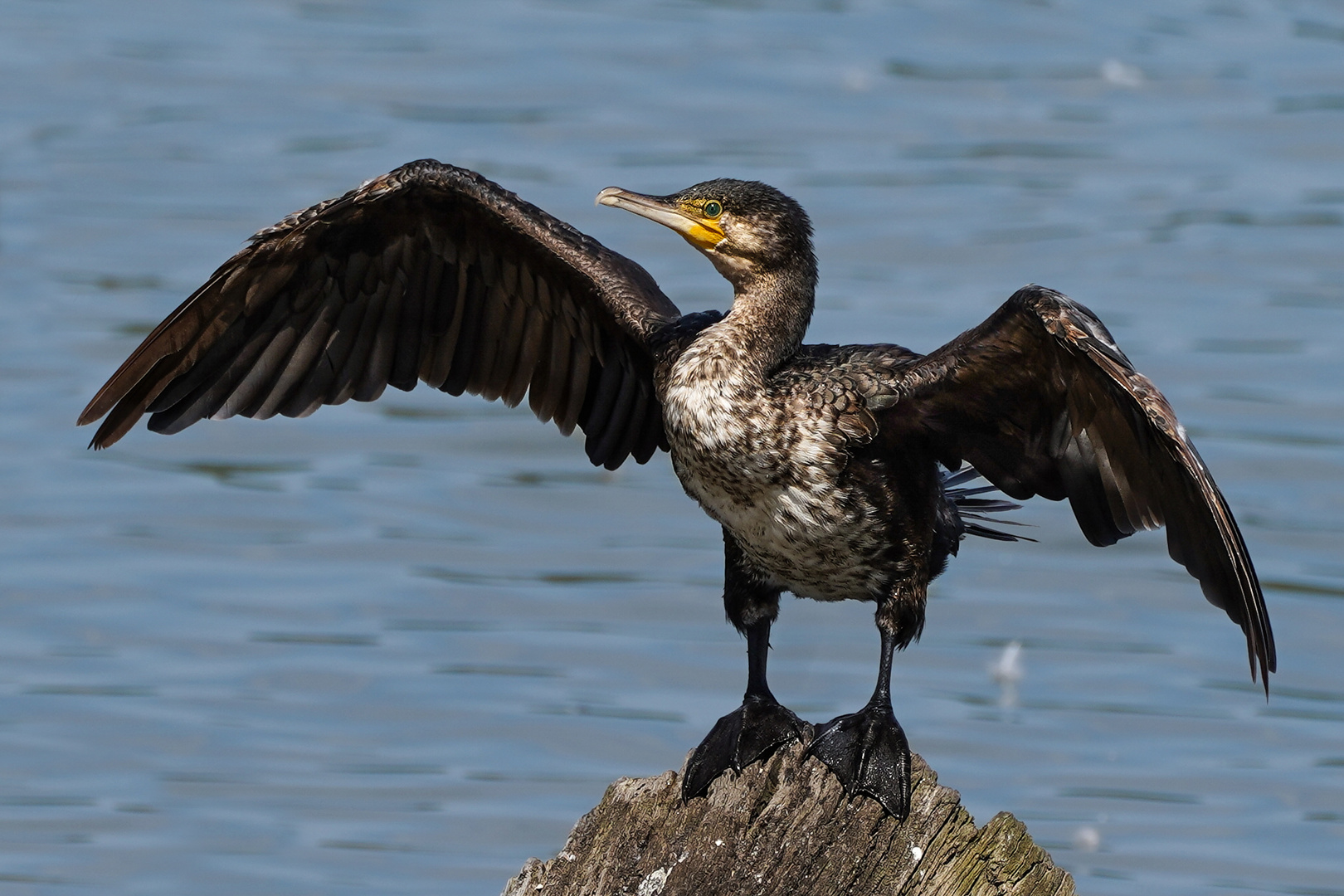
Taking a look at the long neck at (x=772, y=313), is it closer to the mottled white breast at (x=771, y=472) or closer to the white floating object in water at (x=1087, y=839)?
the mottled white breast at (x=771, y=472)

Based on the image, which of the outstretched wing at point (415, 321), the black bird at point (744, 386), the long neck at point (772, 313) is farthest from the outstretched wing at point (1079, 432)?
the outstretched wing at point (415, 321)

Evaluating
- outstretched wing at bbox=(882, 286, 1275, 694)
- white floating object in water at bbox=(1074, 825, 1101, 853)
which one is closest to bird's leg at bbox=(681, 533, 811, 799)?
outstretched wing at bbox=(882, 286, 1275, 694)

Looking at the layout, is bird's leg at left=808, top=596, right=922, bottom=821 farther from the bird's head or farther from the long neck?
the bird's head

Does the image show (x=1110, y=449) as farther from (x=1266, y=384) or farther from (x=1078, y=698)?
(x=1266, y=384)

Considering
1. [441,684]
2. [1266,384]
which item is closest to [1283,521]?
[1266,384]

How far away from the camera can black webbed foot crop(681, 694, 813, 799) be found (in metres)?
5.20

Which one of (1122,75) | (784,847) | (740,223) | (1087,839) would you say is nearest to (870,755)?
(784,847)

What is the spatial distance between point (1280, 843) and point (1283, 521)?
296cm

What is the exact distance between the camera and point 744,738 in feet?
18.0

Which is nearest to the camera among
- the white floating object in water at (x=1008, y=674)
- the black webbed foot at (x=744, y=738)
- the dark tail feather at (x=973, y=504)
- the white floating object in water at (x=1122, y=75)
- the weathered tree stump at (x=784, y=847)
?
the weathered tree stump at (x=784, y=847)

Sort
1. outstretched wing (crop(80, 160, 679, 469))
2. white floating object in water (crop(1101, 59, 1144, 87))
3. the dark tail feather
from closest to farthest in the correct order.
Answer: outstretched wing (crop(80, 160, 679, 469)) → the dark tail feather → white floating object in water (crop(1101, 59, 1144, 87))

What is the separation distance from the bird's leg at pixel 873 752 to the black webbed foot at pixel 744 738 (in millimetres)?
148

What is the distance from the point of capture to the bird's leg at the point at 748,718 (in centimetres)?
525

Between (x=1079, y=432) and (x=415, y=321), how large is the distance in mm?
2038
